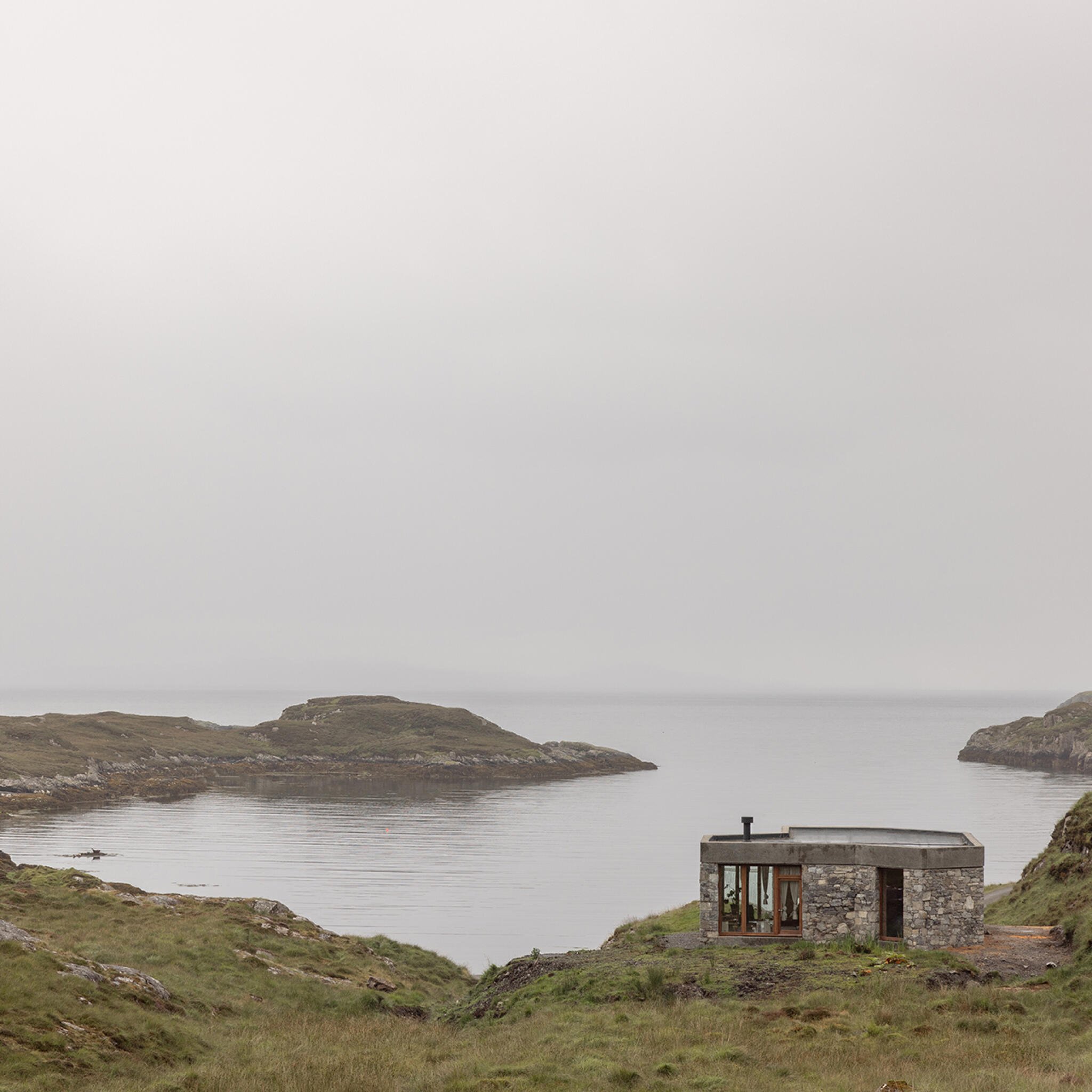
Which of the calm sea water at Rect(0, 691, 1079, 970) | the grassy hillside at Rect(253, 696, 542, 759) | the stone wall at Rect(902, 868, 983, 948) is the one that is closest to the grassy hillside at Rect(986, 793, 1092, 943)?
the stone wall at Rect(902, 868, 983, 948)

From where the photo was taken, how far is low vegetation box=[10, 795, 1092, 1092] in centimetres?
2198

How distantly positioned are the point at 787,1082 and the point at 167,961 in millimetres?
23978

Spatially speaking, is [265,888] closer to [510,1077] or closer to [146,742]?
[510,1077]

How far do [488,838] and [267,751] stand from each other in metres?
78.4

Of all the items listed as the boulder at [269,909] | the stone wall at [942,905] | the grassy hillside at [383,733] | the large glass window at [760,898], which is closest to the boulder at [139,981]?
the boulder at [269,909]

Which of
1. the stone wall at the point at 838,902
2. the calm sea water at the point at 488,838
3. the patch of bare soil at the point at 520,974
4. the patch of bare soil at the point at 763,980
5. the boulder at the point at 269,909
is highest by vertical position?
the stone wall at the point at 838,902

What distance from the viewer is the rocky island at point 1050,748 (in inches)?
6885

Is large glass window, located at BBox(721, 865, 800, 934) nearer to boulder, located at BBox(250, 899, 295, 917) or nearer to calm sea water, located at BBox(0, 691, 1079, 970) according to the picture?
calm sea water, located at BBox(0, 691, 1079, 970)

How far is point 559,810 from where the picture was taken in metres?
118

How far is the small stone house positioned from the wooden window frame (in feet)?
0.10

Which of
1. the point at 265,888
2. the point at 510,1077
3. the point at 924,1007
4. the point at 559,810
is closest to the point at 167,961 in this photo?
the point at 510,1077

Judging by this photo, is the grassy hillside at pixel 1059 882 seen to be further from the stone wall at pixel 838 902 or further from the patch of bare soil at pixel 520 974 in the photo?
the patch of bare soil at pixel 520 974

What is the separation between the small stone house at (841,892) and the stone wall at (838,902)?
3cm

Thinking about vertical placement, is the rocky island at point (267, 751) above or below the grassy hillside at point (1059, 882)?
below
